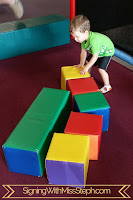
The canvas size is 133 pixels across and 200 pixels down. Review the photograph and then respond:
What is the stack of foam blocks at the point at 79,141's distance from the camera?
1346mm

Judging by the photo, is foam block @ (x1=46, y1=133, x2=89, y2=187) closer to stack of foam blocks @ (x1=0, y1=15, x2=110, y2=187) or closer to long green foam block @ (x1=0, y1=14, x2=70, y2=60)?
stack of foam blocks @ (x1=0, y1=15, x2=110, y2=187)

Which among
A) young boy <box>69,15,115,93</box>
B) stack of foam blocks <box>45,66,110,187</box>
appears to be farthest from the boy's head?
stack of foam blocks <box>45,66,110,187</box>

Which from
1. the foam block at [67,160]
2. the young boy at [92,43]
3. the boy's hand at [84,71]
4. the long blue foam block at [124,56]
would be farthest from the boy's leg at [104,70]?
the foam block at [67,160]

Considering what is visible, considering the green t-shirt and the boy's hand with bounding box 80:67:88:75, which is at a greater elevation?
the green t-shirt

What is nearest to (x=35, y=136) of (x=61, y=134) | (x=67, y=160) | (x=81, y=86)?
(x=61, y=134)

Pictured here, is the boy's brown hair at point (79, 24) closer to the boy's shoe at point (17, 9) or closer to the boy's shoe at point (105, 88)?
the boy's shoe at point (105, 88)

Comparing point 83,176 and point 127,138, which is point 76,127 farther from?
point 127,138

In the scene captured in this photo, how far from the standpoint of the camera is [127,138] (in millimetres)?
1776

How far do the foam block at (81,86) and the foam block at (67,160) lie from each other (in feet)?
1.69

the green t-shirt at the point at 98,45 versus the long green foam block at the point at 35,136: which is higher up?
the green t-shirt at the point at 98,45

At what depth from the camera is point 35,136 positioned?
4.81 ft

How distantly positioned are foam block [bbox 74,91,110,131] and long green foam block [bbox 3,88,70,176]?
111mm

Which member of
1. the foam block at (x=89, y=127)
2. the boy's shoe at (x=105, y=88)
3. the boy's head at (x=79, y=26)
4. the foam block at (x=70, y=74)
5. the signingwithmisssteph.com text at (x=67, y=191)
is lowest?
the signingwithmisssteph.com text at (x=67, y=191)

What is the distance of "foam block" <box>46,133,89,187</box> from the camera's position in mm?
1331
